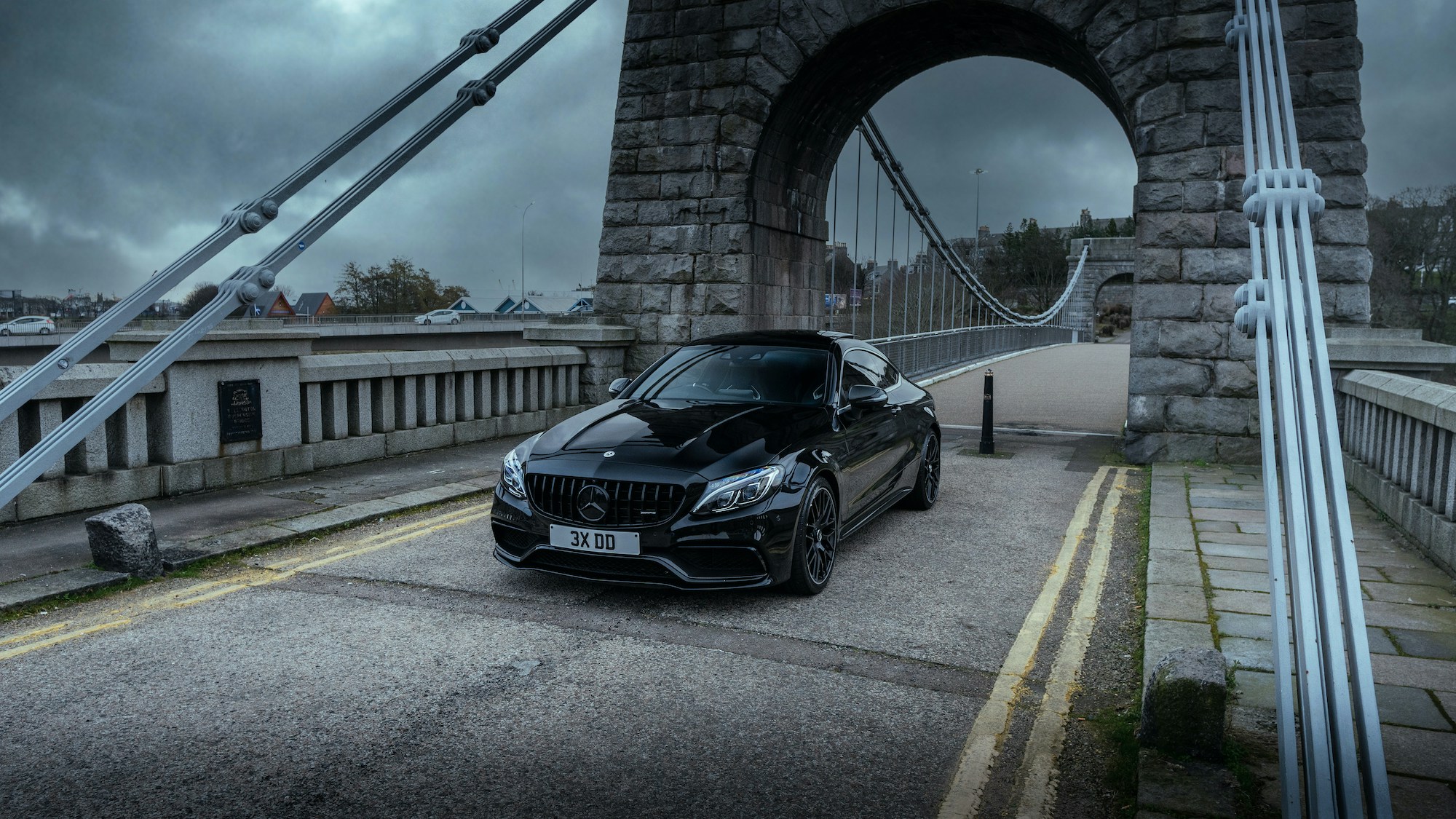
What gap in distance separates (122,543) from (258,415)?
109 inches

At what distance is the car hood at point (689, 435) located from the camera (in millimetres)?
5008

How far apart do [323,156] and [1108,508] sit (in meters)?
6.79

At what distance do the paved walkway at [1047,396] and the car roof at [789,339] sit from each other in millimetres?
6865

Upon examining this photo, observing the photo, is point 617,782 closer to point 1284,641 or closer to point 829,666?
point 829,666

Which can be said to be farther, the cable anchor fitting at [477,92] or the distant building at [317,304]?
the distant building at [317,304]

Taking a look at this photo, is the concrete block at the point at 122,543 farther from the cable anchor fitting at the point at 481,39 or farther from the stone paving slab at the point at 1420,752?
the cable anchor fitting at the point at 481,39

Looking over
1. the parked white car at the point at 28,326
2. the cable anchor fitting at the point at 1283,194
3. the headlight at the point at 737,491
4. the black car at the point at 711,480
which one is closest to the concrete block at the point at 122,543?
the black car at the point at 711,480

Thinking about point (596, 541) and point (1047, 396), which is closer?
point (596, 541)

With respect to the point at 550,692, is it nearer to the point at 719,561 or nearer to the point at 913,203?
the point at 719,561

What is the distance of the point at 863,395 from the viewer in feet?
19.7

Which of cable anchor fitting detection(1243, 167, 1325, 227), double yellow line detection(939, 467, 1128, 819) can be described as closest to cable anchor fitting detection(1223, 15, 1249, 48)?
cable anchor fitting detection(1243, 167, 1325, 227)

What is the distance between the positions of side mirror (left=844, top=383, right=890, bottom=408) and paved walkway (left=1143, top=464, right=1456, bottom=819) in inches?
69.0

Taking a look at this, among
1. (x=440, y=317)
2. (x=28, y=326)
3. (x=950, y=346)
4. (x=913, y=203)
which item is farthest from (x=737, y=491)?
(x=440, y=317)

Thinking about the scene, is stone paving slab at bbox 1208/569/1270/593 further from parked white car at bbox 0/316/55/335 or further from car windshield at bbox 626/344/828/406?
parked white car at bbox 0/316/55/335
